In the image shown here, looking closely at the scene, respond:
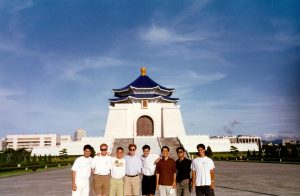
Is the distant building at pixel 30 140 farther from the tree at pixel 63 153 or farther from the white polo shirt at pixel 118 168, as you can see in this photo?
the white polo shirt at pixel 118 168

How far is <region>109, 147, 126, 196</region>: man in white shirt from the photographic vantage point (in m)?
7.37

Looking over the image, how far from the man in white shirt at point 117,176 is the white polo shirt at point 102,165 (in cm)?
13

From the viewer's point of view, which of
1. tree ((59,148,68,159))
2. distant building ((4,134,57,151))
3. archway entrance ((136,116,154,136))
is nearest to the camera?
tree ((59,148,68,159))

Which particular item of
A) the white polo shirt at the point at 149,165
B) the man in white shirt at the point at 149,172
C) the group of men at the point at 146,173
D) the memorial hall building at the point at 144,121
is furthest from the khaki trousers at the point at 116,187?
the memorial hall building at the point at 144,121

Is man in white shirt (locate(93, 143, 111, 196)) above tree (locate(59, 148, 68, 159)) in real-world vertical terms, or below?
above

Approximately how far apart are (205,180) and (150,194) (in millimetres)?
1509

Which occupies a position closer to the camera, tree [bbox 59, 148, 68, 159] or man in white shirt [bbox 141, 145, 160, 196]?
man in white shirt [bbox 141, 145, 160, 196]

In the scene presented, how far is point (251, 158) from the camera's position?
117 feet

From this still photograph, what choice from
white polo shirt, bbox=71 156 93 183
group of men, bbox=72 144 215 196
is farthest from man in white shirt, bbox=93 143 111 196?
white polo shirt, bbox=71 156 93 183

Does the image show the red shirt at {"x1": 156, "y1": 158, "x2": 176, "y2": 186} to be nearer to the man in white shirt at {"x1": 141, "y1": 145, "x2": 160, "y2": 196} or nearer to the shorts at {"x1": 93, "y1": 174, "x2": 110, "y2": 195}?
the man in white shirt at {"x1": 141, "y1": 145, "x2": 160, "y2": 196}

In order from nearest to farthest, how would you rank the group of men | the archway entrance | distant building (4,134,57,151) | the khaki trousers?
the group of men → the khaki trousers → the archway entrance → distant building (4,134,57,151)

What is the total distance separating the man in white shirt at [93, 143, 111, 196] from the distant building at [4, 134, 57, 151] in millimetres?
112799

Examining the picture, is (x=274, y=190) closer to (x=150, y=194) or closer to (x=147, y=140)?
(x=150, y=194)

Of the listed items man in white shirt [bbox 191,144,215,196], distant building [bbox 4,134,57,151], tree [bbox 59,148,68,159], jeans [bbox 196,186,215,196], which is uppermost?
distant building [bbox 4,134,57,151]
